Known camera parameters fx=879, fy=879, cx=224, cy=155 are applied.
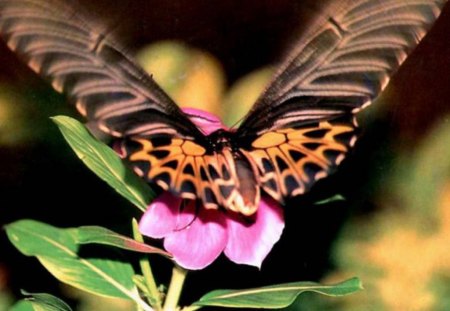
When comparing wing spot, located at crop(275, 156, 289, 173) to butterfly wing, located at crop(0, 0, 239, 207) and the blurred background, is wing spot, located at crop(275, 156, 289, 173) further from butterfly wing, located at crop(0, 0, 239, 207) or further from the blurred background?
the blurred background

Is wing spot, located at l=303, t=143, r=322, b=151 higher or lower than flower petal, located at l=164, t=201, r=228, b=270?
higher

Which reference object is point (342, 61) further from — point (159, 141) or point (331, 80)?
point (159, 141)

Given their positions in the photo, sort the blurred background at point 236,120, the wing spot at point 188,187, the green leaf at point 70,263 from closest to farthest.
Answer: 1. the wing spot at point 188,187
2. the green leaf at point 70,263
3. the blurred background at point 236,120

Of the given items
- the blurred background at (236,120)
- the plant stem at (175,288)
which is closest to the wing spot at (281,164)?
the plant stem at (175,288)

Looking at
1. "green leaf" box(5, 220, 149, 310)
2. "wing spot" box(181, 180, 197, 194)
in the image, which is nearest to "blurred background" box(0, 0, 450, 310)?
"green leaf" box(5, 220, 149, 310)

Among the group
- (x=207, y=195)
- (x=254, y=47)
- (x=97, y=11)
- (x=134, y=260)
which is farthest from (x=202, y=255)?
(x=254, y=47)

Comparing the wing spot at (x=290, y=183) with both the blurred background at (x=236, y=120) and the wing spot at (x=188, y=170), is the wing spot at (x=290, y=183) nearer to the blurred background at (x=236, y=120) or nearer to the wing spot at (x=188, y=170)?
the wing spot at (x=188, y=170)
